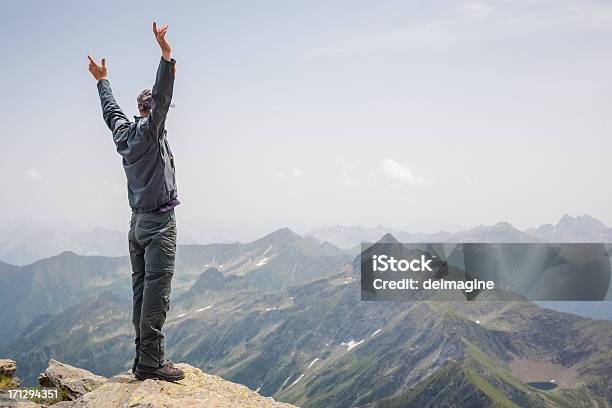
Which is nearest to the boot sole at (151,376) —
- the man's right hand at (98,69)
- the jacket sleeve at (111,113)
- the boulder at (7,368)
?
the jacket sleeve at (111,113)

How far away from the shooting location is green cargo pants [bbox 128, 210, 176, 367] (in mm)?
10312

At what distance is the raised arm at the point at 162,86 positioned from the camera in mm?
9125

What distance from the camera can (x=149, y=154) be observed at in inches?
396

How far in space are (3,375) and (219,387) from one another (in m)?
10.7

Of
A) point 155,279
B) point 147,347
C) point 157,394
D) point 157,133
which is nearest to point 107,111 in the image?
point 157,133

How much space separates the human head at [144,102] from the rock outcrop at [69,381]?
29.4 ft

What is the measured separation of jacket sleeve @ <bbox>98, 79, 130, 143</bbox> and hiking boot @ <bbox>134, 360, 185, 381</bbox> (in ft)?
15.3

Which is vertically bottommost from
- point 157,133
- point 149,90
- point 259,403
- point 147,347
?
point 259,403

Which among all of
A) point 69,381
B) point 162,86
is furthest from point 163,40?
point 69,381

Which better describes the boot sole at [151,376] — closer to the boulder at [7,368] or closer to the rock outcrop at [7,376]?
the rock outcrop at [7,376]

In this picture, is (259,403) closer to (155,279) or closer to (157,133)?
(155,279)

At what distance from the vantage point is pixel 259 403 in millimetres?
11523

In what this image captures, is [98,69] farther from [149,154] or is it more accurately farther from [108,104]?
[149,154]

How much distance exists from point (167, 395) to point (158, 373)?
84 cm
